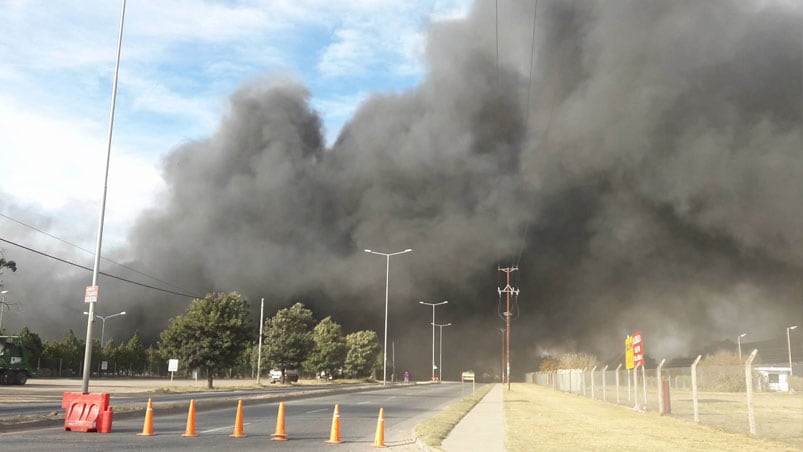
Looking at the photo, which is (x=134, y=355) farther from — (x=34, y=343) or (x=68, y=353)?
(x=34, y=343)

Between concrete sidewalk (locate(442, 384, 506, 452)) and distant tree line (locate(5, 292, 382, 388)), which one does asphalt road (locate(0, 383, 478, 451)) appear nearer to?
concrete sidewalk (locate(442, 384, 506, 452))

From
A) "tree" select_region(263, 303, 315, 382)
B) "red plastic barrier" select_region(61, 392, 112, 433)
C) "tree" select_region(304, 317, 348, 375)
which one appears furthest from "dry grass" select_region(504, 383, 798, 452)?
"tree" select_region(304, 317, 348, 375)

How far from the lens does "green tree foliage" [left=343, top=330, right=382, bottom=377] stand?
93.7 metres

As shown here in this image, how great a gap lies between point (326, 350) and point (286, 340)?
46.7ft

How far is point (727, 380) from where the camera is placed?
4806cm

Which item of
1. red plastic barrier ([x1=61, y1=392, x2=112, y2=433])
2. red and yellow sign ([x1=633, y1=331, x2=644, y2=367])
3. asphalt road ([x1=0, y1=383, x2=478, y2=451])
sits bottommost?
asphalt road ([x1=0, y1=383, x2=478, y2=451])

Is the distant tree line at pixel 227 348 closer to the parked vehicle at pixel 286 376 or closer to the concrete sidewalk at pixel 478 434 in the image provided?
the parked vehicle at pixel 286 376

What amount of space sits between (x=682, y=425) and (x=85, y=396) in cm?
1533

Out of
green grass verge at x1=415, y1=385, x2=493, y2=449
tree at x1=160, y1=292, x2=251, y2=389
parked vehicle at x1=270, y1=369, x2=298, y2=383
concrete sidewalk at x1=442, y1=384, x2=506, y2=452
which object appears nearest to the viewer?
concrete sidewalk at x1=442, y1=384, x2=506, y2=452

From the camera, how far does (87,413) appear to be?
1471cm

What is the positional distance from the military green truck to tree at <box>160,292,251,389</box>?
8.33 metres

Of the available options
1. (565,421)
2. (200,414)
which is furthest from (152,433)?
(565,421)

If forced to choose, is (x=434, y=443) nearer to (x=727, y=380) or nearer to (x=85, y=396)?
(x=85, y=396)

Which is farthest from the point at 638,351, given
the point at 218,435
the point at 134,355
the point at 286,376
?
the point at 134,355
